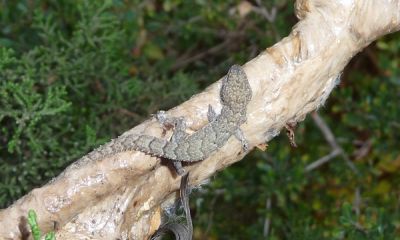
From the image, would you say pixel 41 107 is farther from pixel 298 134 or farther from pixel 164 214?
pixel 298 134

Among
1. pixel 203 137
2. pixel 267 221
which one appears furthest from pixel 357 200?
pixel 203 137

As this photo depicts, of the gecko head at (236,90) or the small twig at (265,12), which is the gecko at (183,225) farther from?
the small twig at (265,12)

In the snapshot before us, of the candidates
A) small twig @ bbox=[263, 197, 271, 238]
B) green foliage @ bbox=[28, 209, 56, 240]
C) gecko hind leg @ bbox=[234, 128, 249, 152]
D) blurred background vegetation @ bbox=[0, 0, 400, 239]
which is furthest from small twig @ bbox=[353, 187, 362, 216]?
green foliage @ bbox=[28, 209, 56, 240]

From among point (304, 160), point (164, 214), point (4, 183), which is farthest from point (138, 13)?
point (164, 214)

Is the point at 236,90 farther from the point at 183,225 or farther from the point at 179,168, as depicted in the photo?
the point at 183,225

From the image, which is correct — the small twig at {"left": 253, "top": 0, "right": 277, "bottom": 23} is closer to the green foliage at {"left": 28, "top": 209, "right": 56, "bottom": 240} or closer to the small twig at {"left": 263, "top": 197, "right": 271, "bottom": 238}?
the small twig at {"left": 263, "top": 197, "right": 271, "bottom": 238}

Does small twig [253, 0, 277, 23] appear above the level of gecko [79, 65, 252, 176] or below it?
above

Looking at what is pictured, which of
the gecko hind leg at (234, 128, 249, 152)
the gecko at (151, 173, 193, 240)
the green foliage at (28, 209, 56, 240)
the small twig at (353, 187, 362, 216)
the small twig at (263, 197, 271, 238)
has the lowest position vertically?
the small twig at (353, 187, 362, 216)

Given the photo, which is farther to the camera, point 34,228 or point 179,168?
point 179,168
